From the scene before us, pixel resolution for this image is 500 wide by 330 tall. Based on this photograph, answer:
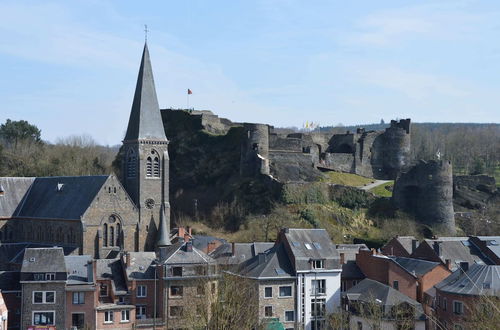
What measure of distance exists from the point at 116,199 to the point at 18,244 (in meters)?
7.75

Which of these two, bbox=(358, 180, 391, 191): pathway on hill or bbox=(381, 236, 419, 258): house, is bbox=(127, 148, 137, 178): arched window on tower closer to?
bbox=(381, 236, 419, 258): house

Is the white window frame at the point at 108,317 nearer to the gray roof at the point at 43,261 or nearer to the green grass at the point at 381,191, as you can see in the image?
the gray roof at the point at 43,261

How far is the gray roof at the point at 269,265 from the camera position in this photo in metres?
45.6

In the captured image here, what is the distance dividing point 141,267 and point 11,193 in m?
18.9

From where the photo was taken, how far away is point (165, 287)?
4481 centimetres

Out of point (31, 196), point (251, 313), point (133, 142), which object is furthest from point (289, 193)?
point (251, 313)

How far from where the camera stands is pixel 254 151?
72.2 metres

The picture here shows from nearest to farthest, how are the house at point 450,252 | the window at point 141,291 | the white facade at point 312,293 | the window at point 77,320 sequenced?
the window at point 77,320 < the window at point 141,291 < the white facade at point 312,293 < the house at point 450,252

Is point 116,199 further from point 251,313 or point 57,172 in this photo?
point 57,172

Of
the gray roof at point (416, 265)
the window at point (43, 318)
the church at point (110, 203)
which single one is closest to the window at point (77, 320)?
the window at point (43, 318)

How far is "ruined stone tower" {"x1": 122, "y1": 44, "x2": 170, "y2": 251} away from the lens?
5675 cm

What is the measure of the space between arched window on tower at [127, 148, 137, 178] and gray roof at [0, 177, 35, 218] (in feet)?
28.7

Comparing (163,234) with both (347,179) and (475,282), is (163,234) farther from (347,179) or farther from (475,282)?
(347,179)

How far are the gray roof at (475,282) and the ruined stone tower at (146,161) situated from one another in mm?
21750
